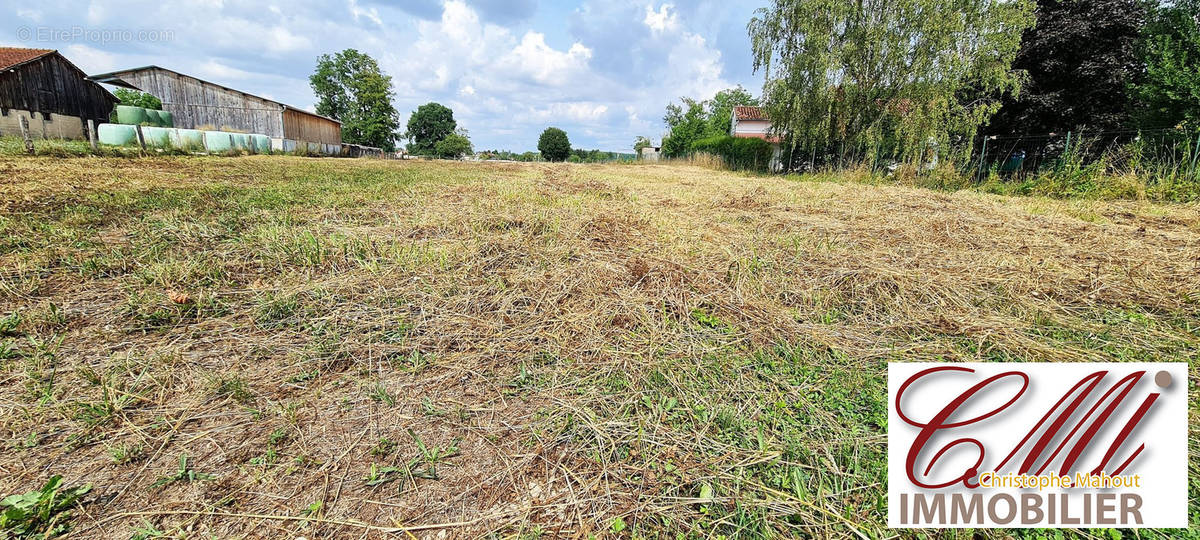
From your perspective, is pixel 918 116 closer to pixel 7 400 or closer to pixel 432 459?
pixel 432 459

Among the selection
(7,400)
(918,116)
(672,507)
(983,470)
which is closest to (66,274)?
(7,400)

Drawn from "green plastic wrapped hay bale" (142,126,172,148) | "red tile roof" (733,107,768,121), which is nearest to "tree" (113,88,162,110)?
"green plastic wrapped hay bale" (142,126,172,148)

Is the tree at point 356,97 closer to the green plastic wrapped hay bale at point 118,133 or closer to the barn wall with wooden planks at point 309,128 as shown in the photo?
the barn wall with wooden planks at point 309,128

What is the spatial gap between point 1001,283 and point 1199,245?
2.82 meters

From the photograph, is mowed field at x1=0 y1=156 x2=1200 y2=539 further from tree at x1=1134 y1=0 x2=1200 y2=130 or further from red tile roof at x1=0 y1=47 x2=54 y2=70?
red tile roof at x1=0 y1=47 x2=54 y2=70

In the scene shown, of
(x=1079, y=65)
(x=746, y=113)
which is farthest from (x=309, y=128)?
(x=1079, y=65)

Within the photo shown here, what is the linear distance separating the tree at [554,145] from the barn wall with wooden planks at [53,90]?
3482 centimetres

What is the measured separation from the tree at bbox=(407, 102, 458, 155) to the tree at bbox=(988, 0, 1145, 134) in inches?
2364

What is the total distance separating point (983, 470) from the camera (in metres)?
1.06

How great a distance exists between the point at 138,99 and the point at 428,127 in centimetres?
4292

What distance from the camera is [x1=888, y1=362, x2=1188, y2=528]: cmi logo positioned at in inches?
40.7

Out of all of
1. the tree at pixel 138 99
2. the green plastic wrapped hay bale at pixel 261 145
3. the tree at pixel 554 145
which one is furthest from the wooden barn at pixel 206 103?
the tree at pixel 554 145

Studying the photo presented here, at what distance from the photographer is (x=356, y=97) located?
42438mm

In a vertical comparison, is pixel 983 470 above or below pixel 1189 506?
above
